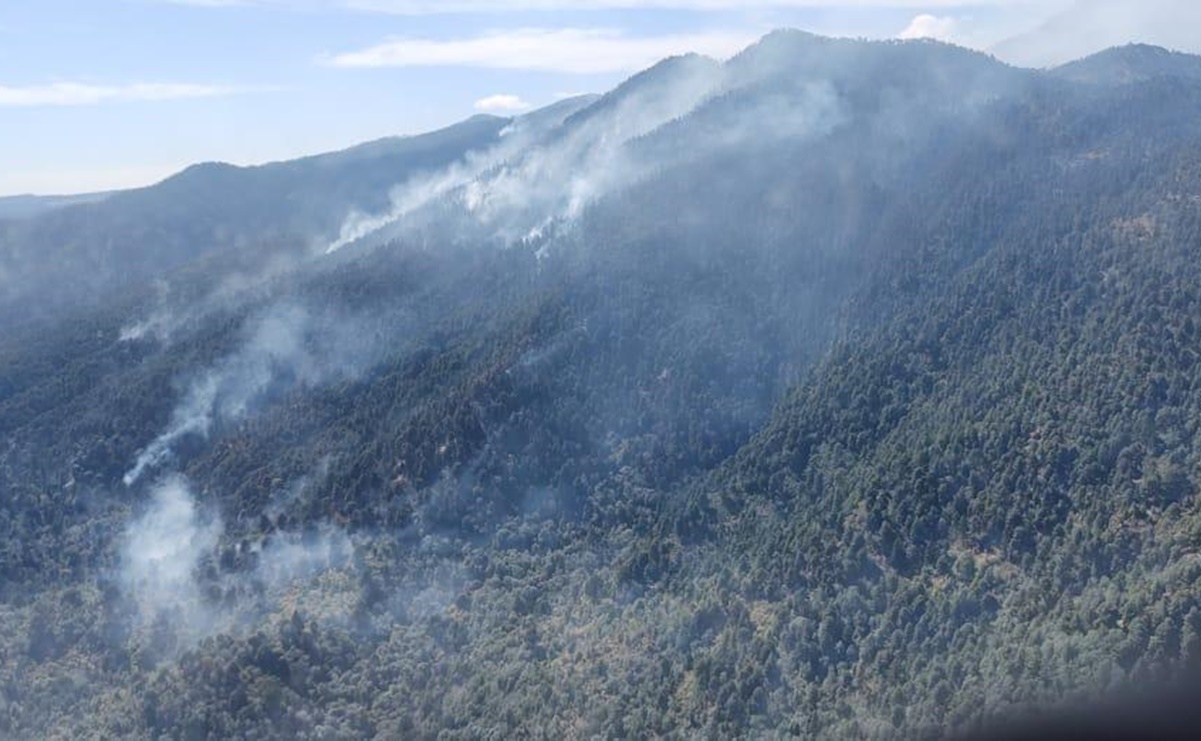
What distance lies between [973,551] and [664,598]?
3626cm

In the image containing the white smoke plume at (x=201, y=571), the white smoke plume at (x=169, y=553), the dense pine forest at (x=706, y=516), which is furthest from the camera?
the white smoke plume at (x=169, y=553)

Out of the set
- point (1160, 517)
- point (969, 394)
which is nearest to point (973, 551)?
point (1160, 517)

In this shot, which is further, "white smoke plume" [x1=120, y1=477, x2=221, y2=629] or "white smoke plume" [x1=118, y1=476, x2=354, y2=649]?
"white smoke plume" [x1=120, y1=477, x2=221, y2=629]

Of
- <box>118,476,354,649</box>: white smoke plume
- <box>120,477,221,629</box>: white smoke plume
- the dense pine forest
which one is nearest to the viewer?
the dense pine forest

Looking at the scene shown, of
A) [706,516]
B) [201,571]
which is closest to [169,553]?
[201,571]

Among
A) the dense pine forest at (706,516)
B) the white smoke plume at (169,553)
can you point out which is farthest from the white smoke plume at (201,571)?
the dense pine forest at (706,516)

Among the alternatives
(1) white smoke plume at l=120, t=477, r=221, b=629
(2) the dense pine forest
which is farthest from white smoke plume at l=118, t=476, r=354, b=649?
(2) the dense pine forest

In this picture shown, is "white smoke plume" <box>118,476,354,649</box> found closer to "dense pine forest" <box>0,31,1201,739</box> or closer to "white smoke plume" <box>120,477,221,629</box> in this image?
"white smoke plume" <box>120,477,221,629</box>

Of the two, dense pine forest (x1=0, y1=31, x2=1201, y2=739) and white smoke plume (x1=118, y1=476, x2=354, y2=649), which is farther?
white smoke plume (x1=118, y1=476, x2=354, y2=649)

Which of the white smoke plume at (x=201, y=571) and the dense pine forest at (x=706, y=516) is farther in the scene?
the white smoke plume at (x=201, y=571)

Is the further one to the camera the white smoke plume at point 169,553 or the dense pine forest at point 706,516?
the white smoke plume at point 169,553

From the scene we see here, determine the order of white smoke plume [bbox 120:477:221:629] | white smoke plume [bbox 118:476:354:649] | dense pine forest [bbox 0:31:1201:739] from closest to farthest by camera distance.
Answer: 1. dense pine forest [bbox 0:31:1201:739]
2. white smoke plume [bbox 118:476:354:649]
3. white smoke plume [bbox 120:477:221:629]

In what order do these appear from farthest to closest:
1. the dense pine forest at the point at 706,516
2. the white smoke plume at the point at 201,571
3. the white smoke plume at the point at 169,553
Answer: the white smoke plume at the point at 169,553, the white smoke plume at the point at 201,571, the dense pine forest at the point at 706,516

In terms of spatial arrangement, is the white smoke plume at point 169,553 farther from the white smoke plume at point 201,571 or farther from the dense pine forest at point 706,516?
the dense pine forest at point 706,516
